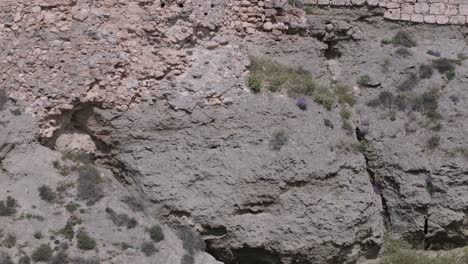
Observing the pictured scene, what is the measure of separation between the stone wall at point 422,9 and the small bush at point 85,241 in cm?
809

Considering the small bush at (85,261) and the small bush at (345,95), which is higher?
the small bush at (345,95)

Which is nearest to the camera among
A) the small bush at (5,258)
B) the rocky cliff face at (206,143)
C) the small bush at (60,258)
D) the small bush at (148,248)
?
the small bush at (5,258)

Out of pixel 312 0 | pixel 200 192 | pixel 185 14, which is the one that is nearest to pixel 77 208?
pixel 200 192

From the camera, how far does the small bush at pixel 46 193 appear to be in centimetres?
1516

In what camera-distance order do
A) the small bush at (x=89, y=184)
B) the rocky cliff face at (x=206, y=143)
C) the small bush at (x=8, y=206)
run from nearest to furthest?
the small bush at (x=8, y=206) → the small bush at (x=89, y=184) → the rocky cliff face at (x=206, y=143)

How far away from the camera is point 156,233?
49.5 feet

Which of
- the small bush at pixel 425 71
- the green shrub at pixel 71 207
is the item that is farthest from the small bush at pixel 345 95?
the green shrub at pixel 71 207

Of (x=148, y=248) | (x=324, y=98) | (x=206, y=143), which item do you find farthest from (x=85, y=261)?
(x=324, y=98)

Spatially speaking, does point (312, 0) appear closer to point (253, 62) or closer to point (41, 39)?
point (253, 62)

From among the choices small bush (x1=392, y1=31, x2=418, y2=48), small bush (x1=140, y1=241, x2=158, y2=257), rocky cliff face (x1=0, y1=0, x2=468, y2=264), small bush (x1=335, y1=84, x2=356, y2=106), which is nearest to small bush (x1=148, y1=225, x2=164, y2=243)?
rocky cliff face (x1=0, y1=0, x2=468, y2=264)

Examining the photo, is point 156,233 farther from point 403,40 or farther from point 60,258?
point 403,40

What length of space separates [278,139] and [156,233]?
3.28 meters

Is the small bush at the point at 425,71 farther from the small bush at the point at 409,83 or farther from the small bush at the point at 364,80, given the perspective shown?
the small bush at the point at 364,80

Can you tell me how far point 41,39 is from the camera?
16.7m
